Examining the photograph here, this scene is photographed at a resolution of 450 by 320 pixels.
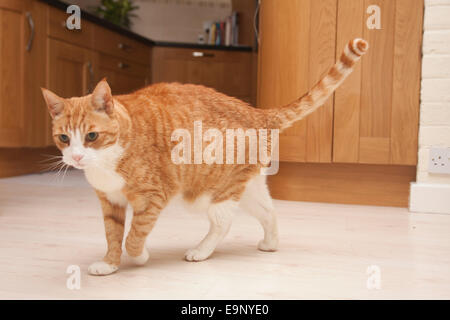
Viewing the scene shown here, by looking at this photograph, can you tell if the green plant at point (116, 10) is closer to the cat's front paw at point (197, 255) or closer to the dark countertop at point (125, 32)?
the dark countertop at point (125, 32)

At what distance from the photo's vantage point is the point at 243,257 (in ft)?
4.40

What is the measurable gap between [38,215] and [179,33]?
375 cm

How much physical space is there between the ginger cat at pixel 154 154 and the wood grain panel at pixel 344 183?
105 centimetres

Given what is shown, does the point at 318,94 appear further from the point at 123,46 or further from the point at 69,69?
the point at 123,46

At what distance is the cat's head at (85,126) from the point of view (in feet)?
3.28

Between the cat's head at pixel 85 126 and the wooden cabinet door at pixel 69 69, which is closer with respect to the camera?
the cat's head at pixel 85 126

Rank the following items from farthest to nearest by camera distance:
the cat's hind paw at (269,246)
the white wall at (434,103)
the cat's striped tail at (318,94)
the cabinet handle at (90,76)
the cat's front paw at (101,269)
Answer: the cabinet handle at (90,76)
the white wall at (434,103)
the cat's hind paw at (269,246)
the cat's striped tail at (318,94)
the cat's front paw at (101,269)

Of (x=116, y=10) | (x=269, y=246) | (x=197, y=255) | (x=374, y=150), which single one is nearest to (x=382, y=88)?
(x=374, y=150)

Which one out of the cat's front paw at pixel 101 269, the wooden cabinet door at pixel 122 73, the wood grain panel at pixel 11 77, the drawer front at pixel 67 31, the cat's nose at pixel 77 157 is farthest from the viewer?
the wooden cabinet door at pixel 122 73

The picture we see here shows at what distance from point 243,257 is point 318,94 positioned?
1.76 ft

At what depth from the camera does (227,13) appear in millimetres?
5230

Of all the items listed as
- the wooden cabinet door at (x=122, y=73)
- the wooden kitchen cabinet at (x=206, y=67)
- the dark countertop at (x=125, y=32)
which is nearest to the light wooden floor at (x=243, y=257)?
the dark countertop at (x=125, y=32)

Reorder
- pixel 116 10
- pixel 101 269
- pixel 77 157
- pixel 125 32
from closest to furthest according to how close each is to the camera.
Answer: pixel 77 157 → pixel 101 269 → pixel 125 32 → pixel 116 10

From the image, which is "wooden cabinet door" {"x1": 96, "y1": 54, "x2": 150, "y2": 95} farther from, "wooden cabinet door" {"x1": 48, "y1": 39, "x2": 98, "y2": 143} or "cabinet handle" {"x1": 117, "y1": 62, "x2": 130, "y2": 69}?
"wooden cabinet door" {"x1": 48, "y1": 39, "x2": 98, "y2": 143}
